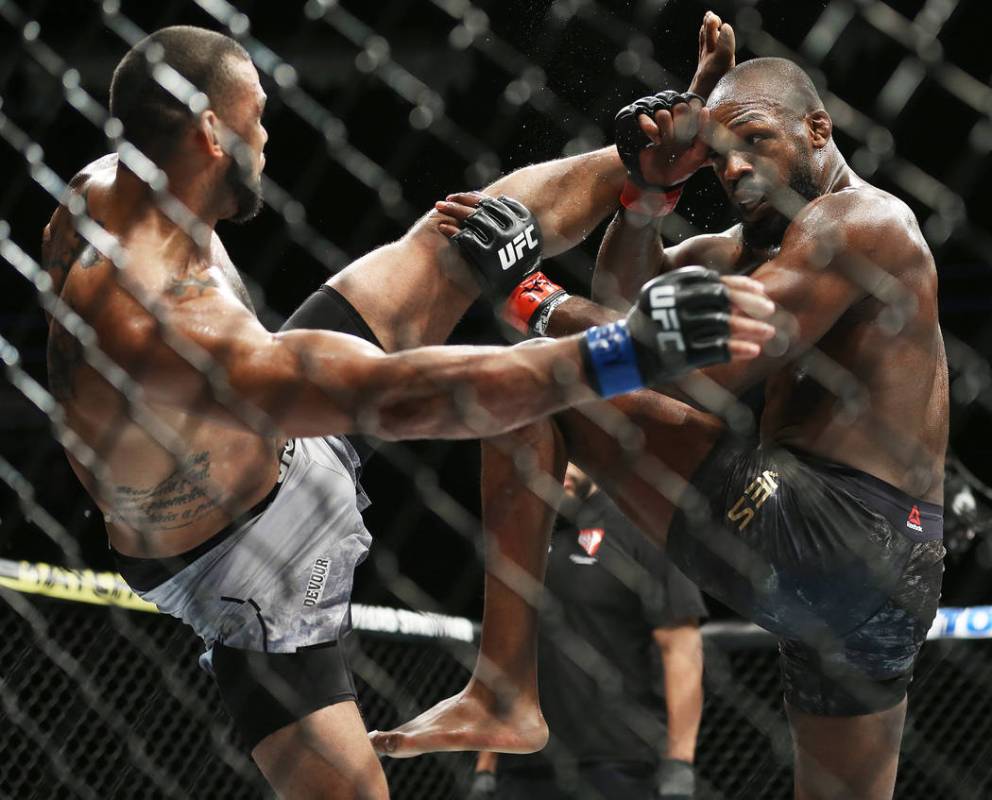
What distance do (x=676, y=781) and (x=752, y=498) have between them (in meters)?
1.27

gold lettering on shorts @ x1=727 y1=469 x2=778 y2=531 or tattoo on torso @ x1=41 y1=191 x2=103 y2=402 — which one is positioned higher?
gold lettering on shorts @ x1=727 y1=469 x2=778 y2=531

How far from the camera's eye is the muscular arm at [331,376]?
1563mm

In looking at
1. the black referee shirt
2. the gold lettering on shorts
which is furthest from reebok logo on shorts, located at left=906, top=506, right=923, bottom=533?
the black referee shirt

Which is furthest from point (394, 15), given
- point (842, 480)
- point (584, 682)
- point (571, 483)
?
point (842, 480)

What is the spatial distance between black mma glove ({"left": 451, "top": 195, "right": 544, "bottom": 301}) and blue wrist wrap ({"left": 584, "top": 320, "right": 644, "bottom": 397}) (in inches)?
22.8

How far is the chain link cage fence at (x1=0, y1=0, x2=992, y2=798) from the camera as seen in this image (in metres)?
3.10

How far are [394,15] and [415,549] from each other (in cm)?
188

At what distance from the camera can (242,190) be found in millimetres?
1945

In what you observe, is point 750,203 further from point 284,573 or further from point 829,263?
point 284,573

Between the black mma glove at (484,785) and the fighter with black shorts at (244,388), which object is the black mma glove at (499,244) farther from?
the black mma glove at (484,785)

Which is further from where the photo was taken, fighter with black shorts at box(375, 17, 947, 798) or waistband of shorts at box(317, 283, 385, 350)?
waistband of shorts at box(317, 283, 385, 350)

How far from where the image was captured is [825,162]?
211 cm

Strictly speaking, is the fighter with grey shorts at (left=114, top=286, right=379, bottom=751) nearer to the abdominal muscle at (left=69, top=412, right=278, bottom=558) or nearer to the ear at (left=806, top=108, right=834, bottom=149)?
the abdominal muscle at (left=69, top=412, right=278, bottom=558)

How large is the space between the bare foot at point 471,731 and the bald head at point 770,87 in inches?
40.3
